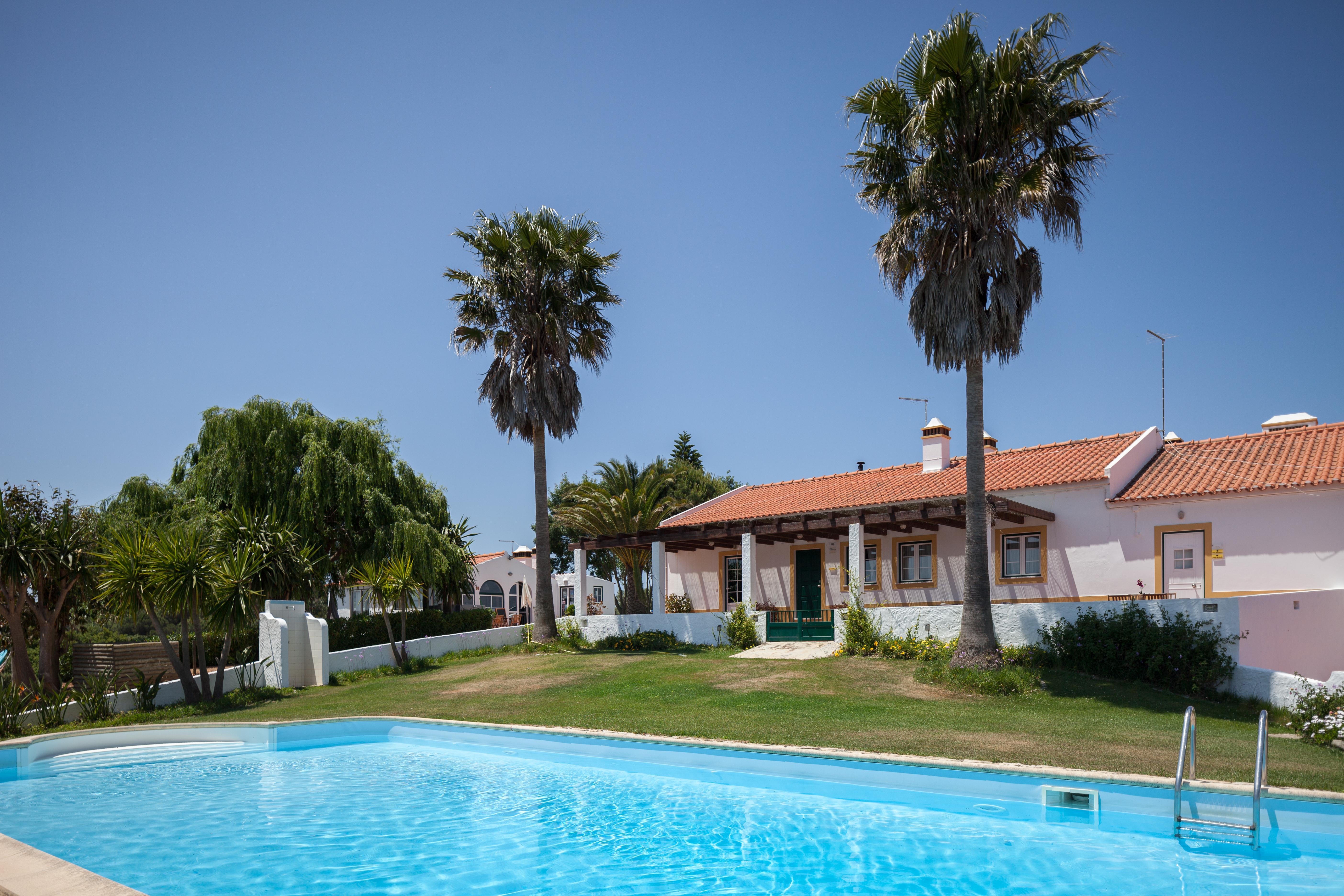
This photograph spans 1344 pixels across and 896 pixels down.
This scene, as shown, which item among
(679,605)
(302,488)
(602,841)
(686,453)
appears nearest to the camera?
(602,841)

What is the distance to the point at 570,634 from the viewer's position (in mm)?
27766

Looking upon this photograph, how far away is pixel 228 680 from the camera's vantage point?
20.0 metres

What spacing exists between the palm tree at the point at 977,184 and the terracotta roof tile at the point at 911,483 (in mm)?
5541

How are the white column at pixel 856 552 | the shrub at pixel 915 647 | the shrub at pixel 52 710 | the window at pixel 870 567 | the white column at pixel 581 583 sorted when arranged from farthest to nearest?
the white column at pixel 581 583 → the window at pixel 870 567 → the white column at pixel 856 552 → the shrub at pixel 915 647 → the shrub at pixel 52 710

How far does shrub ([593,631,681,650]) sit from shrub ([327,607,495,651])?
5.31m

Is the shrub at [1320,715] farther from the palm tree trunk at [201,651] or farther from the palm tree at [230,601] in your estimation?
the palm tree trunk at [201,651]

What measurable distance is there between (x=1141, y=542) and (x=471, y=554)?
22.4 metres

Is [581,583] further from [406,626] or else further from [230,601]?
[230,601]

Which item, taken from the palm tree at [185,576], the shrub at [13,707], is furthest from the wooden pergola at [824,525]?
the shrub at [13,707]

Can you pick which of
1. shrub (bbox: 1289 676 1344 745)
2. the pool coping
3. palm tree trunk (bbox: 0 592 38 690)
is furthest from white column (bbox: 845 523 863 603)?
palm tree trunk (bbox: 0 592 38 690)

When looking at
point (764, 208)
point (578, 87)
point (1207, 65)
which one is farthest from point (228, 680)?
point (1207, 65)

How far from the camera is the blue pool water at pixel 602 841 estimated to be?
728 cm

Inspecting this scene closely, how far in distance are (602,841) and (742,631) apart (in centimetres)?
1561

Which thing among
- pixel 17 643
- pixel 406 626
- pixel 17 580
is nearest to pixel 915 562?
pixel 406 626
